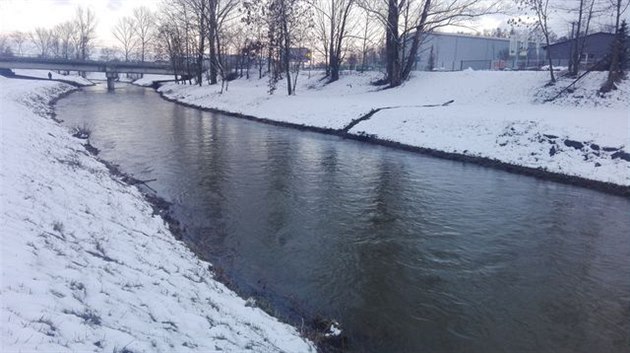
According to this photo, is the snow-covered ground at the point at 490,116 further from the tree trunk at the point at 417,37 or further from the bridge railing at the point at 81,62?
the bridge railing at the point at 81,62

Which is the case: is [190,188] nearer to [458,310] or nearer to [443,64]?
[458,310]

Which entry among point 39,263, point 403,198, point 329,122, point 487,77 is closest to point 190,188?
point 403,198

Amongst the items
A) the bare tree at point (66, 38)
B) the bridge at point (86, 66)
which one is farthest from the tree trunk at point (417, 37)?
the bare tree at point (66, 38)

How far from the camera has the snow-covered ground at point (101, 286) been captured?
468cm

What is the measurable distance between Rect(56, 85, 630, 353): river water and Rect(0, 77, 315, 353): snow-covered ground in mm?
1332

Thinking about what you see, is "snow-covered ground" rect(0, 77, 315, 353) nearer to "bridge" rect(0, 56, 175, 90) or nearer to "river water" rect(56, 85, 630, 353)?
"river water" rect(56, 85, 630, 353)

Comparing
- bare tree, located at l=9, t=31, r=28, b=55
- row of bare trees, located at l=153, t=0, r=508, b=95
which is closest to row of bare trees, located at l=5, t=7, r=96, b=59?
bare tree, located at l=9, t=31, r=28, b=55

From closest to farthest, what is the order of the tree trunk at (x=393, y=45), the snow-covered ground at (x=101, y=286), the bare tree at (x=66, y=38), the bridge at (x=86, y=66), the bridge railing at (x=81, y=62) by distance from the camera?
1. the snow-covered ground at (x=101, y=286)
2. the tree trunk at (x=393, y=45)
3. the bridge at (x=86, y=66)
4. the bridge railing at (x=81, y=62)
5. the bare tree at (x=66, y=38)

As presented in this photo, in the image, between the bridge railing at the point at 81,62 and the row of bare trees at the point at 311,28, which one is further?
the bridge railing at the point at 81,62

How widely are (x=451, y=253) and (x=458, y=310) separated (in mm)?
2795

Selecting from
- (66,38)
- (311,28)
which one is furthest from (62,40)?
(311,28)

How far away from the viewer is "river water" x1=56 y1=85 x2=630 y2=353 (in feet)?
26.0

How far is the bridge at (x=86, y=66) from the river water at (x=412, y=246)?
69194 mm

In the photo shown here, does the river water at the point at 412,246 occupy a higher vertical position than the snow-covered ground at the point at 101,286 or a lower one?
lower
